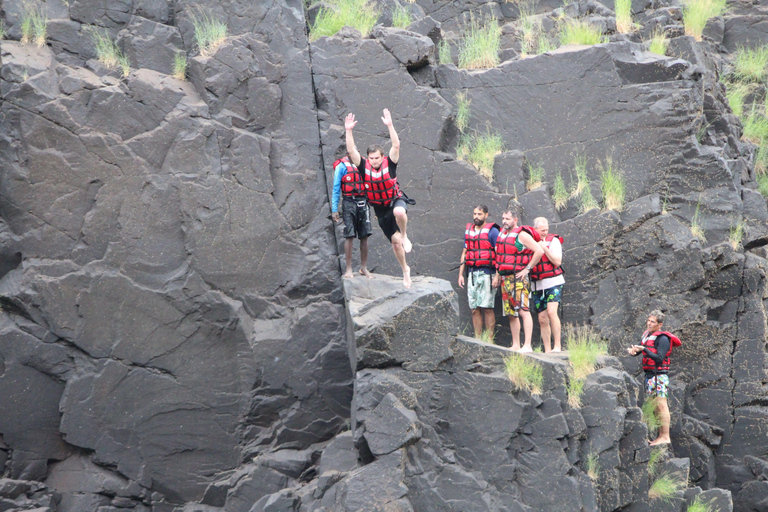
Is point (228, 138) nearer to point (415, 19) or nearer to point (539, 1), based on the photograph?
point (415, 19)

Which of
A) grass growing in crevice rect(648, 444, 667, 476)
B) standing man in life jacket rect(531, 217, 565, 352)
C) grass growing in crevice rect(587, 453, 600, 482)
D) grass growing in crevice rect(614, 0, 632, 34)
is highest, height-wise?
grass growing in crevice rect(614, 0, 632, 34)

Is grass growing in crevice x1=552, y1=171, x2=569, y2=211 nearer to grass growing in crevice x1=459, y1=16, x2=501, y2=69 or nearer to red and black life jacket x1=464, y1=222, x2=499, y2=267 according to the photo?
red and black life jacket x1=464, y1=222, x2=499, y2=267

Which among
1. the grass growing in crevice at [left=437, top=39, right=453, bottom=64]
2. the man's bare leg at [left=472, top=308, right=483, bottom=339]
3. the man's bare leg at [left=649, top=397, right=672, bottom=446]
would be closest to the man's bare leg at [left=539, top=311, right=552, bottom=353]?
the man's bare leg at [left=472, top=308, right=483, bottom=339]

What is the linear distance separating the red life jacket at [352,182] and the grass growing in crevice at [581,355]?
3146mm

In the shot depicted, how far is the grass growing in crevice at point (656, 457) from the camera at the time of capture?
854 centimetres

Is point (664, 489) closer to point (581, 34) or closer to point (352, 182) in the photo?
point (352, 182)

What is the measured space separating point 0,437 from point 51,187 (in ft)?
10.4

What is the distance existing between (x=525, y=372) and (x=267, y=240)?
3.88m

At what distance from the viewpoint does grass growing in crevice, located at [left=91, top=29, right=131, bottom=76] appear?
973cm

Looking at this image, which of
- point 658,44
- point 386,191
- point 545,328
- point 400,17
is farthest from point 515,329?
point 400,17

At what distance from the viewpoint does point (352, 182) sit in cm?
845

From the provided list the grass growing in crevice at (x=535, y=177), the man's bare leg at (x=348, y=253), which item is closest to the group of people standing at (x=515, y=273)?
the grass growing in crevice at (x=535, y=177)

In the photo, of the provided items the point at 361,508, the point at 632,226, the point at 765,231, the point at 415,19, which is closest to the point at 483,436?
the point at 361,508

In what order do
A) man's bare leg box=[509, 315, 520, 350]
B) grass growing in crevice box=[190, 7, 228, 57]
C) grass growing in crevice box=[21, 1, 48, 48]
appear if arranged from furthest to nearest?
grass growing in crevice box=[190, 7, 228, 57] → grass growing in crevice box=[21, 1, 48, 48] → man's bare leg box=[509, 315, 520, 350]
